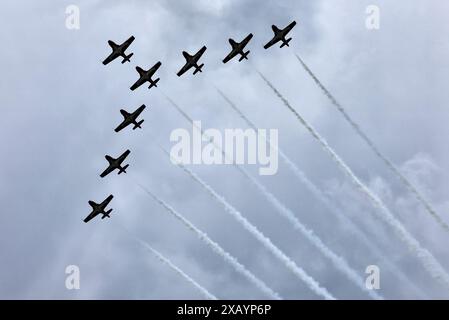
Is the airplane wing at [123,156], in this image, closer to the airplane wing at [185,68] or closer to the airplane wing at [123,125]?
the airplane wing at [123,125]

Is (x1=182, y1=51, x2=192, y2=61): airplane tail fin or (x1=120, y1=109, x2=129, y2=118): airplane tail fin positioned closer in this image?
(x1=182, y1=51, x2=192, y2=61): airplane tail fin

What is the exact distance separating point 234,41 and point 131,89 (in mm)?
20380

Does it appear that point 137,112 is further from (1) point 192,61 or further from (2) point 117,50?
(1) point 192,61

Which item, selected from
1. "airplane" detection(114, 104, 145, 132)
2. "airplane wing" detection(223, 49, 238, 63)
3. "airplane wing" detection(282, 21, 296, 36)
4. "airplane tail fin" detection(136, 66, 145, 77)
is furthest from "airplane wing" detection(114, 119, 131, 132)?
"airplane wing" detection(282, 21, 296, 36)

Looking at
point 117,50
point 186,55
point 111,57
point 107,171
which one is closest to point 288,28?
point 186,55

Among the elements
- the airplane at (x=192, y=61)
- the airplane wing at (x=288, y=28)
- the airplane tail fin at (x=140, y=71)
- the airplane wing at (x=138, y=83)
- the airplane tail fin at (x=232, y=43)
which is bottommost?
the airplane wing at (x=138, y=83)

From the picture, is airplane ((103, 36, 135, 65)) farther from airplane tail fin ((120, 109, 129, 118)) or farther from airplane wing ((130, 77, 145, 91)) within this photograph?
airplane tail fin ((120, 109, 129, 118))

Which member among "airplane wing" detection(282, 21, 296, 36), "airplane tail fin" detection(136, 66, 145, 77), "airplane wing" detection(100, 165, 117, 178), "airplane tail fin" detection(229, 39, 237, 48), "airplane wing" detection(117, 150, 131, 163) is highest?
"airplane wing" detection(282, 21, 296, 36)

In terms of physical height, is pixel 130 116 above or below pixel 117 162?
above

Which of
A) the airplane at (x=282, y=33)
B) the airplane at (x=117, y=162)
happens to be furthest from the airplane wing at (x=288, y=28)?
the airplane at (x=117, y=162)
